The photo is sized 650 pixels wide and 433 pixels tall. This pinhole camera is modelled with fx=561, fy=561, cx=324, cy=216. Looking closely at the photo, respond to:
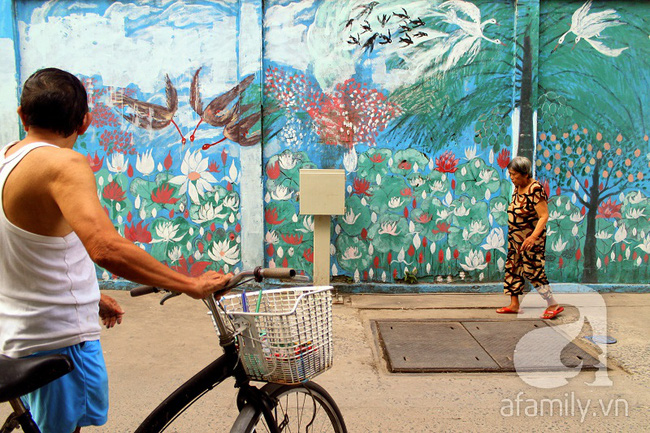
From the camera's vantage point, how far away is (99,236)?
172 centimetres

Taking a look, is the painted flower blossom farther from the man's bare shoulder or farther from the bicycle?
the man's bare shoulder

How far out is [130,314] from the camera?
5.73 metres

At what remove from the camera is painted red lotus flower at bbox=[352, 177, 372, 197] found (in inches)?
254

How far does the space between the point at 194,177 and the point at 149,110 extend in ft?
3.02

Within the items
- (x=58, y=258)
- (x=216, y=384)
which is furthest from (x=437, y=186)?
(x=58, y=258)

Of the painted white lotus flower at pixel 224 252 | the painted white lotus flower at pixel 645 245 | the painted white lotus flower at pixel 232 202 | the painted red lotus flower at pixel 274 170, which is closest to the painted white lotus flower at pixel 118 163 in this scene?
the painted white lotus flower at pixel 232 202

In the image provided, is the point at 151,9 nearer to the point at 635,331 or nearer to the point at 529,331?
the point at 529,331

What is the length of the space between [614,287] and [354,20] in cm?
434

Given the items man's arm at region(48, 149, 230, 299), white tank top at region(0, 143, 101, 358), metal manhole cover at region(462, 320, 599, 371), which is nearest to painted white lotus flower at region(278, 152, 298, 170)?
metal manhole cover at region(462, 320, 599, 371)

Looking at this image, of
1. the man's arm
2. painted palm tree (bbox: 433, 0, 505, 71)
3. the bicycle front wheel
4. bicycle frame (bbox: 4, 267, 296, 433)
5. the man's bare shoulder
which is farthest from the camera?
painted palm tree (bbox: 433, 0, 505, 71)

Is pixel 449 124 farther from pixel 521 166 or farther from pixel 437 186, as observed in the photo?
pixel 521 166

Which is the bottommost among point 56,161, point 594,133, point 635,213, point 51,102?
point 635,213

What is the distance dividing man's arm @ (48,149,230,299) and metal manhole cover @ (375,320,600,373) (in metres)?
2.91

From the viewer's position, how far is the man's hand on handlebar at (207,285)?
Result: 74.0 inches
